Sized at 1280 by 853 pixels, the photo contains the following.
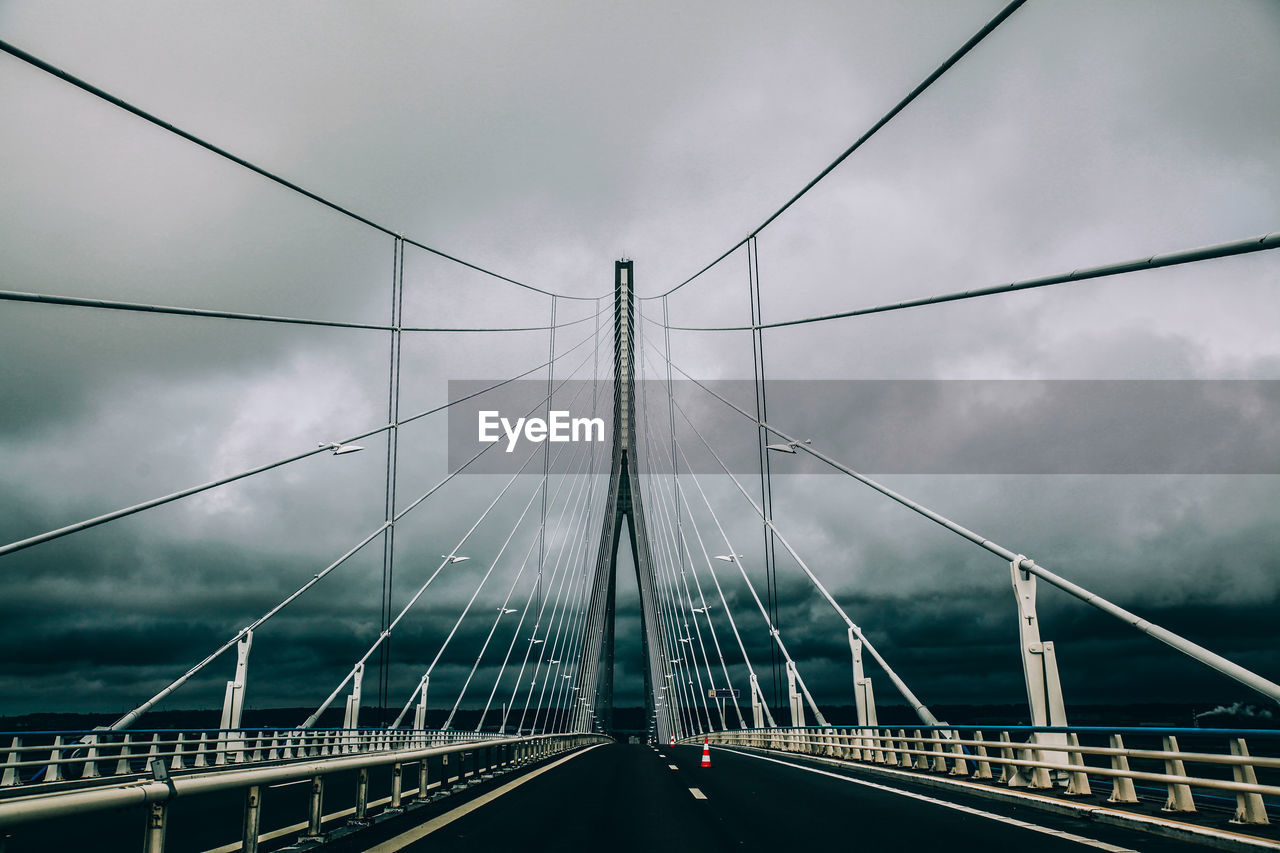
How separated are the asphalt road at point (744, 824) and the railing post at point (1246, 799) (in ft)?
3.11

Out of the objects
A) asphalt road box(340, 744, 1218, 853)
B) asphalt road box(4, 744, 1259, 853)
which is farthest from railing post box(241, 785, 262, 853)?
asphalt road box(340, 744, 1218, 853)

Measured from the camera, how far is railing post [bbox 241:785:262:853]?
6080 millimetres

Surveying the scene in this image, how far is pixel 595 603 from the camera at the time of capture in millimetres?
55938

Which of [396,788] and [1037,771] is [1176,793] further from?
[396,788]

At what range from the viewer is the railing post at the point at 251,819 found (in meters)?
6.08

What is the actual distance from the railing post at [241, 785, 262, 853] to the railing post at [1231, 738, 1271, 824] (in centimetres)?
843

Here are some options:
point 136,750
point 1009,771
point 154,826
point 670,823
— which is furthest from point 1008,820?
point 136,750

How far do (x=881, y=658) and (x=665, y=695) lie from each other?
137 ft

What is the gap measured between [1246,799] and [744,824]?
4.80 m

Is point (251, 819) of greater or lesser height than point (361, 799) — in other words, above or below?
above

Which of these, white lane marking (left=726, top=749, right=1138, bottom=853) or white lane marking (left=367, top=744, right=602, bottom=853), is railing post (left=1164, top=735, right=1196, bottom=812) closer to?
white lane marking (left=726, top=749, right=1138, bottom=853)

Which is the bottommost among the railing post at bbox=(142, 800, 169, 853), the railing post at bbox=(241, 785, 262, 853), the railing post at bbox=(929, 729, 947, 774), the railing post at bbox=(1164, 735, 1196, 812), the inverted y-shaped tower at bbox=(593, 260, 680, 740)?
the railing post at bbox=(929, 729, 947, 774)

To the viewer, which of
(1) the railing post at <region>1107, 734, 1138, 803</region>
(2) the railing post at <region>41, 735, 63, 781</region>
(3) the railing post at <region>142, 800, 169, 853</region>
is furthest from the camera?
(2) the railing post at <region>41, 735, 63, 781</region>

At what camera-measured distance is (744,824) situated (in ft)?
31.5
